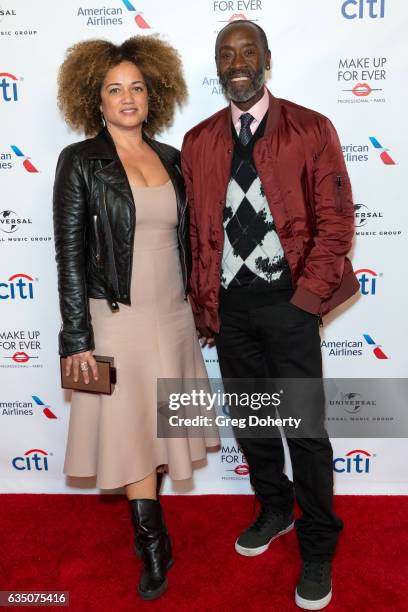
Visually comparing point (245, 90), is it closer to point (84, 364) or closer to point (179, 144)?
point (179, 144)

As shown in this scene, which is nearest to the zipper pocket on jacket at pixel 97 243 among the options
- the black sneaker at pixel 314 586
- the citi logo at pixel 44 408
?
the citi logo at pixel 44 408

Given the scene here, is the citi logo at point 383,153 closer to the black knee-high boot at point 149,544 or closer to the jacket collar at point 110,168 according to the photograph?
the jacket collar at point 110,168

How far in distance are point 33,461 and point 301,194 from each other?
1987 millimetres

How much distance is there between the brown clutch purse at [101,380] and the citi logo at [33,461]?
1.05m

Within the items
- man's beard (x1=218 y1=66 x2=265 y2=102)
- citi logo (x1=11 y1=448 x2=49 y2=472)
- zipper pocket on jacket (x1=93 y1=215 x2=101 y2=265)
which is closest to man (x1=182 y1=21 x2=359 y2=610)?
man's beard (x1=218 y1=66 x2=265 y2=102)

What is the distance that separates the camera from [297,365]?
7.38 ft

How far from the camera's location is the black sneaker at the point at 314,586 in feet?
7.45

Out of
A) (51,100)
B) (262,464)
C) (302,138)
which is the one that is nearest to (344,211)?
(302,138)

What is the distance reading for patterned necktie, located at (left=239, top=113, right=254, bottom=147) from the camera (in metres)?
2.20

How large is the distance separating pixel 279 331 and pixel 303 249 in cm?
31

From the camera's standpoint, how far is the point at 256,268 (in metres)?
2.21

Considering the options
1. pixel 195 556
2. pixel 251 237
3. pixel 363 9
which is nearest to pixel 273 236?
pixel 251 237

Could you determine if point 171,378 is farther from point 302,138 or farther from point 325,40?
point 325,40

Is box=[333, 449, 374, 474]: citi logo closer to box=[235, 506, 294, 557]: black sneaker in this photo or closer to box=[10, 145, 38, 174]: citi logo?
box=[235, 506, 294, 557]: black sneaker
